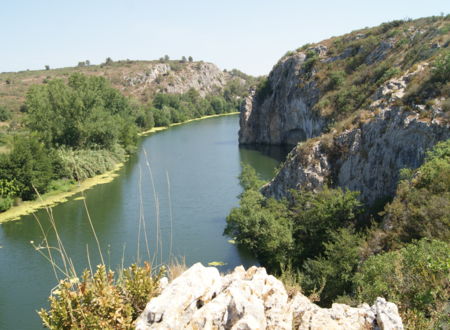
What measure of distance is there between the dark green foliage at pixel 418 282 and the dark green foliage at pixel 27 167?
2864cm

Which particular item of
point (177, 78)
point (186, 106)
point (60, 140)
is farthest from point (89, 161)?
point (177, 78)

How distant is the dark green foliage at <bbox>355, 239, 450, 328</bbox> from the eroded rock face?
3276 cm

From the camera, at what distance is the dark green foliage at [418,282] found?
23.1 feet

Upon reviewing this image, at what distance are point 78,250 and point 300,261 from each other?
13.1m

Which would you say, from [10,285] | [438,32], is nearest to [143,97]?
[438,32]

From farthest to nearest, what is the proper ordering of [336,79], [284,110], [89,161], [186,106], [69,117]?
[186,106], [284,110], [69,117], [336,79], [89,161]

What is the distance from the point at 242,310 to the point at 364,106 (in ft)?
82.4

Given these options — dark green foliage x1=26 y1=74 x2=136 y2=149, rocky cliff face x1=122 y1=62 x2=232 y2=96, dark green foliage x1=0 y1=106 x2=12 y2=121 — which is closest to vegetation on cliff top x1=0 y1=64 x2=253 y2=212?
dark green foliage x1=26 y1=74 x2=136 y2=149

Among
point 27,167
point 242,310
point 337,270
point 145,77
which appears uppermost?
point 145,77

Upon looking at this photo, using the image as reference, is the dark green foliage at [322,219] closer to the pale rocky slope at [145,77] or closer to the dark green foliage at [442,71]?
the dark green foliage at [442,71]

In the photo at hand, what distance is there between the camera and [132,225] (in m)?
27.9

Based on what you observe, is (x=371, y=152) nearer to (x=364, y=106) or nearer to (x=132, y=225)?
(x=364, y=106)

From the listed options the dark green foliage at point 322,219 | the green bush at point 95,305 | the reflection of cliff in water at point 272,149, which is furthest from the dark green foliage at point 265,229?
the reflection of cliff in water at point 272,149

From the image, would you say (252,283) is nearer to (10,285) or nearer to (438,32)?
(10,285)
